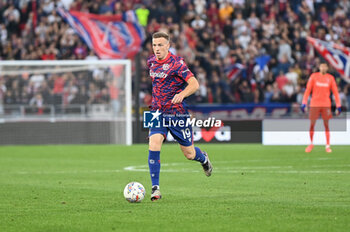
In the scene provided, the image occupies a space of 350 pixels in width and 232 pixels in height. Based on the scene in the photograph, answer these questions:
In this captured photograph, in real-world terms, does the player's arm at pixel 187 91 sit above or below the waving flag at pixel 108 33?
below

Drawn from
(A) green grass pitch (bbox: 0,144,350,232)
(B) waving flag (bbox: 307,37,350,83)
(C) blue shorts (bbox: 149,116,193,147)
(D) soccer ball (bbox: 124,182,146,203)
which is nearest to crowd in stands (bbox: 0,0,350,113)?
(B) waving flag (bbox: 307,37,350,83)

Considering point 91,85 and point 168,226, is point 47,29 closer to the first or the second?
point 91,85

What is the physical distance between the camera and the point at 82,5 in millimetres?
28031

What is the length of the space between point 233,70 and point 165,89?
1478 cm

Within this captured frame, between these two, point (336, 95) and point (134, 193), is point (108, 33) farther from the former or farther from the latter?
point (134, 193)

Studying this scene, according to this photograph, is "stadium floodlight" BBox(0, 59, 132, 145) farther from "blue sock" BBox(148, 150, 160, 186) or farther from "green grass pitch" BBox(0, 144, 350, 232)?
"blue sock" BBox(148, 150, 160, 186)

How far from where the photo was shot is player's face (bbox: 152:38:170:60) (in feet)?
30.3

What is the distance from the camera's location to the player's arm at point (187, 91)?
351 inches

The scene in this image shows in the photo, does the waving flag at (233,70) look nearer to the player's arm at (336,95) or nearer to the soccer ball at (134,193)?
the player's arm at (336,95)

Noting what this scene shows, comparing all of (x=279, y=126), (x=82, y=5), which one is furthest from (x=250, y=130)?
(x=82, y=5)

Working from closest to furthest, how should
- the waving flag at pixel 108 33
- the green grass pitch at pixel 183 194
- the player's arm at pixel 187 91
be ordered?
1. the green grass pitch at pixel 183 194
2. the player's arm at pixel 187 91
3. the waving flag at pixel 108 33

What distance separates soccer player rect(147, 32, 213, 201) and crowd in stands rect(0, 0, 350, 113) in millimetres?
13656

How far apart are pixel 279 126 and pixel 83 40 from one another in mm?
8183

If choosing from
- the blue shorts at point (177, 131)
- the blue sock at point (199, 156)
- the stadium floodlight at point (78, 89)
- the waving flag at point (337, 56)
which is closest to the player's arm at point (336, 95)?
the waving flag at point (337, 56)
